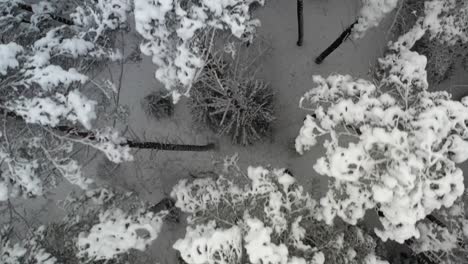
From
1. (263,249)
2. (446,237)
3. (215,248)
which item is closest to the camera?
(263,249)

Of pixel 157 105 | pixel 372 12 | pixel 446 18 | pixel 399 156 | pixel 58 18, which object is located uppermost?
pixel 446 18

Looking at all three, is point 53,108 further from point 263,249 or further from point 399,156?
point 399,156

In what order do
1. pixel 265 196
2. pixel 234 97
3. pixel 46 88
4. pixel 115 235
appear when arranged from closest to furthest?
pixel 46 88
pixel 265 196
pixel 115 235
pixel 234 97

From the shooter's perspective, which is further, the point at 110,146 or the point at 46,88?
the point at 110,146

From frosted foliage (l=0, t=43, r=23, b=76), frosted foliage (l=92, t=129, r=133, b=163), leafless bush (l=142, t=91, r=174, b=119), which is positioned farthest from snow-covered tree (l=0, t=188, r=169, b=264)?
frosted foliage (l=0, t=43, r=23, b=76)

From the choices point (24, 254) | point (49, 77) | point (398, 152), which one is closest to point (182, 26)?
point (49, 77)

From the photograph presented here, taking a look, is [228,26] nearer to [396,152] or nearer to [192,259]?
[396,152]

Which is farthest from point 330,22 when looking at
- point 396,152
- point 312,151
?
point 396,152
